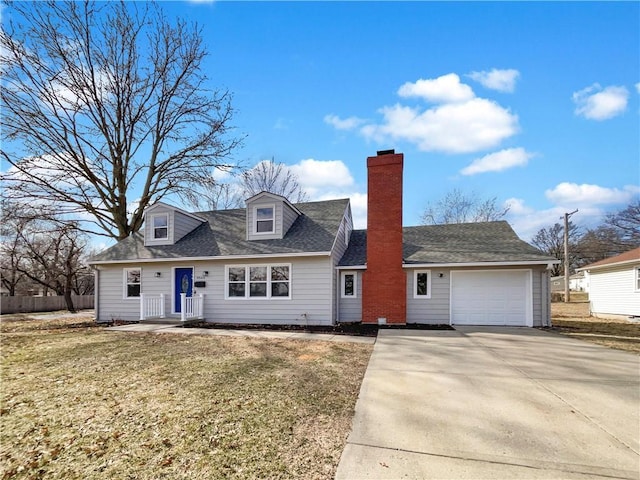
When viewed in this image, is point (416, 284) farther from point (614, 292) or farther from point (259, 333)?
point (614, 292)

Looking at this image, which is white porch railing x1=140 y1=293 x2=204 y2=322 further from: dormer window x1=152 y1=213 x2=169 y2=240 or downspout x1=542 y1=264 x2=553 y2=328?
downspout x1=542 y1=264 x2=553 y2=328

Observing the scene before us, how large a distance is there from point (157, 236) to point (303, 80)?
9.31 metres

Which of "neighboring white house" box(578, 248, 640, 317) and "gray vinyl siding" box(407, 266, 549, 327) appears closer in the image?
"gray vinyl siding" box(407, 266, 549, 327)

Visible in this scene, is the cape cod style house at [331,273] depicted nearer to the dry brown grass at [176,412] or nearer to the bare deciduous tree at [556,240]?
the dry brown grass at [176,412]

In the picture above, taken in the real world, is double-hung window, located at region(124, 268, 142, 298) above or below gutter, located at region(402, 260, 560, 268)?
below

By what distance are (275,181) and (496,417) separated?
26079mm

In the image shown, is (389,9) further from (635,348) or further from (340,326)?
(635,348)

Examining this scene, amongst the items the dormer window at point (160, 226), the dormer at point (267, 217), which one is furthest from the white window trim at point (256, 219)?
the dormer window at point (160, 226)

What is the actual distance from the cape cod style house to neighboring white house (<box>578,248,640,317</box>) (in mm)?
7069

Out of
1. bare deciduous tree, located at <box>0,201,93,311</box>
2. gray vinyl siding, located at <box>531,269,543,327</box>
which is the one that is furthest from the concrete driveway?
bare deciduous tree, located at <box>0,201,93,311</box>

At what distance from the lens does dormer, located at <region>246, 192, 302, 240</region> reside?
42.9 ft

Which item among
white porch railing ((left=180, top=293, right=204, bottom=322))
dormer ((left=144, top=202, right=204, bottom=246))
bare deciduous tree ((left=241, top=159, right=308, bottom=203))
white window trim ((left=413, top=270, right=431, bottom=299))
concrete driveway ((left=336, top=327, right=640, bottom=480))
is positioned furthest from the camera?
bare deciduous tree ((left=241, top=159, right=308, bottom=203))

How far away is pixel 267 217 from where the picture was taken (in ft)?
43.7

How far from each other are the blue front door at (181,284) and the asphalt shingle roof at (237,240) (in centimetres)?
78
